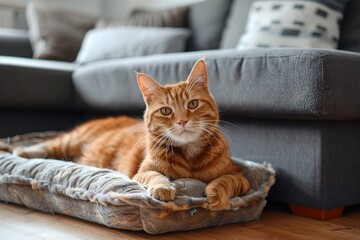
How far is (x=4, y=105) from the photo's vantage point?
2.63 meters

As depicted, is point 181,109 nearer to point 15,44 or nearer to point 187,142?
point 187,142

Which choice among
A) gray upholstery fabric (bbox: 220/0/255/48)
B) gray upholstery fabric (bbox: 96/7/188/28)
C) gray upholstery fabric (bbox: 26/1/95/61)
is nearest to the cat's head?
gray upholstery fabric (bbox: 220/0/255/48)

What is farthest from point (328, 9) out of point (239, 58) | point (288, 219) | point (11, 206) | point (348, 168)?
point (11, 206)

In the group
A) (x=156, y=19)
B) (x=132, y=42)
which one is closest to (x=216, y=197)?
(x=132, y=42)

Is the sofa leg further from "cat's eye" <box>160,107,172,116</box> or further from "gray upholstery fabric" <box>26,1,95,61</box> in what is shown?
"gray upholstery fabric" <box>26,1,95,61</box>

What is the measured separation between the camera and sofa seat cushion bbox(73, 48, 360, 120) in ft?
5.24

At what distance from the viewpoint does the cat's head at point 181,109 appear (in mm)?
1542

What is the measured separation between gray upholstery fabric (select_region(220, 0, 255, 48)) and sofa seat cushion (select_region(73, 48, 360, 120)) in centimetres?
77

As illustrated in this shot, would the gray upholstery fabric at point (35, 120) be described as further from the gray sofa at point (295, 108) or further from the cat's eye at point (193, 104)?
the cat's eye at point (193, 104)

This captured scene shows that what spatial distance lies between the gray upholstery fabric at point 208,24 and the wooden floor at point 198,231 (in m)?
1.55

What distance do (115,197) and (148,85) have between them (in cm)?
38

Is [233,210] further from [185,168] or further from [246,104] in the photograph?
[246,104]

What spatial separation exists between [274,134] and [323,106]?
0.86 feet

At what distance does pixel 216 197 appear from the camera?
1495 millimetres
